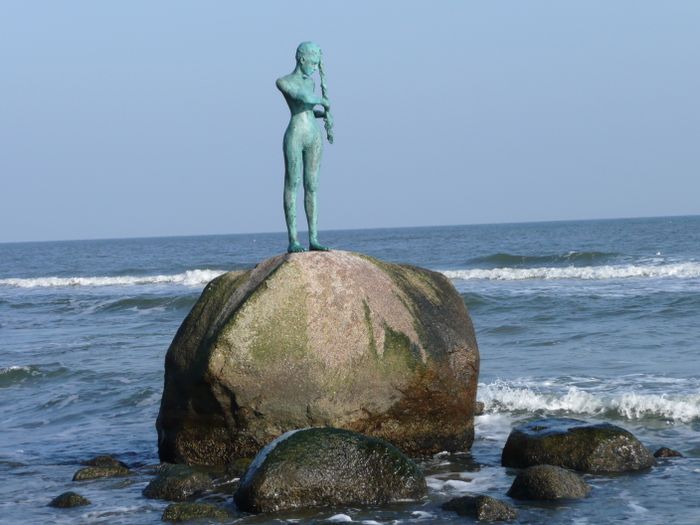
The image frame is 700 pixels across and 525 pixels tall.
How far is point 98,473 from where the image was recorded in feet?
32.8

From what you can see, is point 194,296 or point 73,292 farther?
point 73,292

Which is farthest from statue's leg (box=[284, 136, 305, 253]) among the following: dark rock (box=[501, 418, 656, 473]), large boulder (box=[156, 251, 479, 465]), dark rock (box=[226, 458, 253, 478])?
dark rock (box=[501, 418, 656, 473])

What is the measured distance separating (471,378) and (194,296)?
20776 mm

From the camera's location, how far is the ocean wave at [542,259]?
43469 millimetres

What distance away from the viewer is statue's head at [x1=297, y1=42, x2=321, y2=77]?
33.7ft

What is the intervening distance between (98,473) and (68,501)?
1.10m

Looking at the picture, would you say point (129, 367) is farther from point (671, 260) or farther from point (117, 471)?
point (671, 260)

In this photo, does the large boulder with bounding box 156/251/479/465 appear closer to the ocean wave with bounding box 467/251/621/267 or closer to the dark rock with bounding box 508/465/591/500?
the dark rock with bounding box 508/465/591/500

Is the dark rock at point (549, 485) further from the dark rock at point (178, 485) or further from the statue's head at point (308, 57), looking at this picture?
the statue's head at point (308, 57)

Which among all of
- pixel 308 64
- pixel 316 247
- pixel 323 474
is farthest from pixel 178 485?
pixel 308 64

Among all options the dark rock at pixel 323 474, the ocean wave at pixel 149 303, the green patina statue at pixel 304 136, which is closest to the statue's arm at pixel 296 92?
the green patina statue at pixel 304 136

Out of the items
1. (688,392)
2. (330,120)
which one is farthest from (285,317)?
(688,392)

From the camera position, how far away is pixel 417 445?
10.0m

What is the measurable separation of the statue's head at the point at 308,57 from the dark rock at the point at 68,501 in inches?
175
